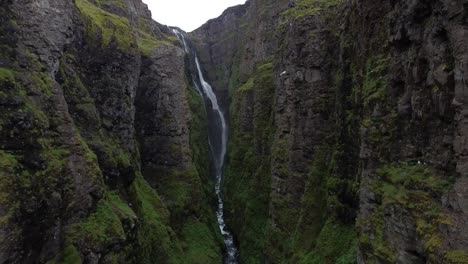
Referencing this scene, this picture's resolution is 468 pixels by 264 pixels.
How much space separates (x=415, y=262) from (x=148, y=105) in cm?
4069

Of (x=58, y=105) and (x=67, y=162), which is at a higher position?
(x=58, y=105)

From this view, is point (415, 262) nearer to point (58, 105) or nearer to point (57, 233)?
point (57, 233)

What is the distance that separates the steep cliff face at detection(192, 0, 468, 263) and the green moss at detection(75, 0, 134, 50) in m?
16.0

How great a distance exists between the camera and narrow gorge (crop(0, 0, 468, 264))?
49.4ft

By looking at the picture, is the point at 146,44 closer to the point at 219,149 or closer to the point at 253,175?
the point at 253,175

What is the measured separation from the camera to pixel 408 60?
17047mm

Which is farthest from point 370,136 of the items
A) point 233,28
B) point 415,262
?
point 233,28

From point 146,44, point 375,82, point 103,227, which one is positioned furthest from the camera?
point 146,44

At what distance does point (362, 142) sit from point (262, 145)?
2870 cm

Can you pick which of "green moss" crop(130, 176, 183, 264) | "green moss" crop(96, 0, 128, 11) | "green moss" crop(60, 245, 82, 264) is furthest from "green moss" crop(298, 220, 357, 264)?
"green moss" crop(96, 0, 128, 11)

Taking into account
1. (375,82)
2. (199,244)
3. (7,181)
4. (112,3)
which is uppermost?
(112,3)

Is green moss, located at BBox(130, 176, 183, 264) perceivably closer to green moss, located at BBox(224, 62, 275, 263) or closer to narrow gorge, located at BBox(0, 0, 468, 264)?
narrow gorge, located at BBox(0, 0, 468, 264)

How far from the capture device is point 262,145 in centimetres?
4909

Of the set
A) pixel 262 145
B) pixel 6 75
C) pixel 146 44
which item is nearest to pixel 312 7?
pixel 262 145
